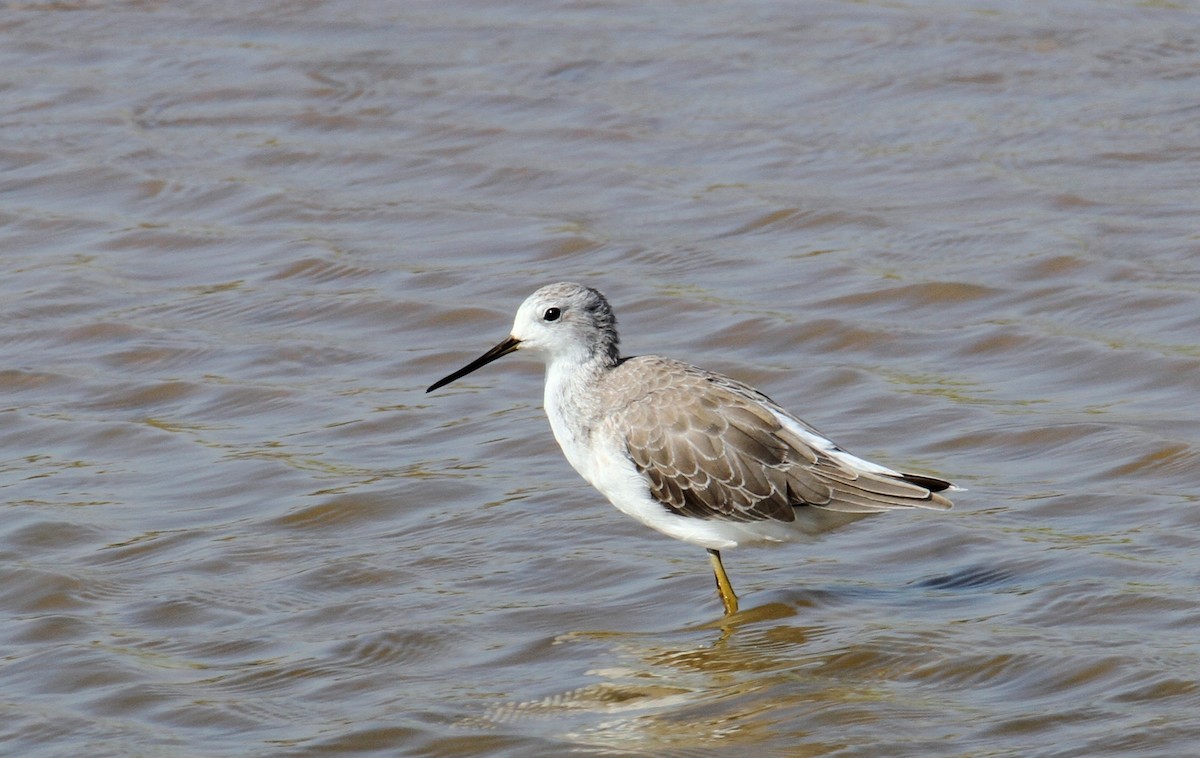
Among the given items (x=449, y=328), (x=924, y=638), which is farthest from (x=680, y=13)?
(x=924, y=638)

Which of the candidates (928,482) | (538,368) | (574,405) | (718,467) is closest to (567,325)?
(574,405)

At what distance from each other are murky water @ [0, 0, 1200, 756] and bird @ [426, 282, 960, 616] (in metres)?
0.36

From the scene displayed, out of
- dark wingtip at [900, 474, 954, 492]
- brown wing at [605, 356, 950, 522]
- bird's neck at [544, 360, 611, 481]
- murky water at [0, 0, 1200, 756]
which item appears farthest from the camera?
bird's neck at [544, 360, 611, 481]

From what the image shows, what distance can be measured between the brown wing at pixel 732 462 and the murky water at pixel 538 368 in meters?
0.45

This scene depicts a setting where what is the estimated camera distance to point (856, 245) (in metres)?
12.2

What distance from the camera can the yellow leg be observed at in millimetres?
8180

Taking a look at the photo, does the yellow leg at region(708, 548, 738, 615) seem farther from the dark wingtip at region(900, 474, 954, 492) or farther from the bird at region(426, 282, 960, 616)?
the dark wingtip at region(900, 474, 954, 492)

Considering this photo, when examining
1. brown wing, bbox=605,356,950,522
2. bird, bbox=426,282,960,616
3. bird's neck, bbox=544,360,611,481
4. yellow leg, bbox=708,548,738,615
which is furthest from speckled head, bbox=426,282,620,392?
yellow leg, bbox=708,548,738,615

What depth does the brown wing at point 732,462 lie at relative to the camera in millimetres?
8117

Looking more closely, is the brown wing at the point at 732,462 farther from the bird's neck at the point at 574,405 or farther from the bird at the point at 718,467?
the bird's neck at the point at 574,405

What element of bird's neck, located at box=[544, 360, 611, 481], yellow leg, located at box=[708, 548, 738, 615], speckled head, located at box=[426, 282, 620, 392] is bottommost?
yellow leg, located at box=[708, 548, 738, 615]

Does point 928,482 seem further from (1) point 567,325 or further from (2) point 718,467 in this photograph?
(1) point 567,325

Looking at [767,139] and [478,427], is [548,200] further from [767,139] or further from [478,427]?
[478,427]

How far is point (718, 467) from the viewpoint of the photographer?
8.27 metres
